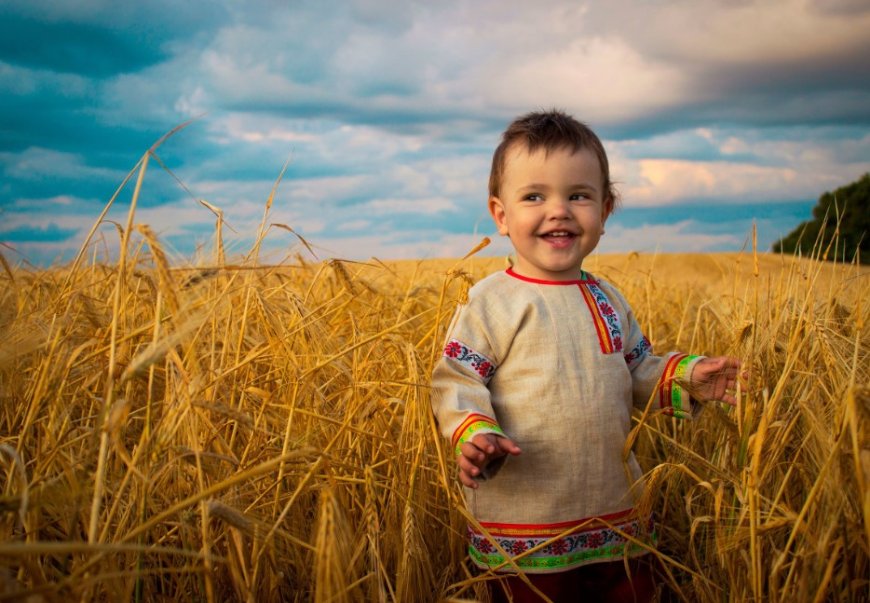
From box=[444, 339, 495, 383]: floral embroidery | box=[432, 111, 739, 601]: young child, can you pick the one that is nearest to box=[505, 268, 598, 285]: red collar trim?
box=[432, 111, 739, 601]: young child

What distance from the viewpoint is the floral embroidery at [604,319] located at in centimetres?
146

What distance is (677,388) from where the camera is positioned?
1.51m

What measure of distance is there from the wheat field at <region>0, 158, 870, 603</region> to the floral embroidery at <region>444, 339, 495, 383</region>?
10 centimetres

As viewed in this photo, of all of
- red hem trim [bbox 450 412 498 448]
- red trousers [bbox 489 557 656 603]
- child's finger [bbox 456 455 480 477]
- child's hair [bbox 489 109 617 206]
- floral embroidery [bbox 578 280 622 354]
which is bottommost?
red trousers [bbox 489 557 656 603]

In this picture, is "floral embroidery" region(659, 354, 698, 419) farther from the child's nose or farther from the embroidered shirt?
the child's nose

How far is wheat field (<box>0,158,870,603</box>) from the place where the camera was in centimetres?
96

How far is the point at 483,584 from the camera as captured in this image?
1.42m

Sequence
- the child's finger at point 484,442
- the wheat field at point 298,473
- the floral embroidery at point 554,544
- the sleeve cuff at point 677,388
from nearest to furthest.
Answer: the wheat field at point 298,473, the child's finger at point 484,442, the floral embroidery at point 554,544, the sleeve cuff at point 677,388

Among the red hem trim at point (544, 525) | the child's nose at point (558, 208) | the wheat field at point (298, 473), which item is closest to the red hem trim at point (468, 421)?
the wheat field at point (298, 473)

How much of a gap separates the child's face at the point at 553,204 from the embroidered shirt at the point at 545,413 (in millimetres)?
86

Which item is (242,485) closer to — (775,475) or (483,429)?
(483,429)

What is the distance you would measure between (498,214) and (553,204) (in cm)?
17

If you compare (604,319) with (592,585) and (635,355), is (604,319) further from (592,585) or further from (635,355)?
(592,585)

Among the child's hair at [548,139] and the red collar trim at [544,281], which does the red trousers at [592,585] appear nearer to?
the red collar trim at [544,281]
